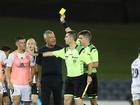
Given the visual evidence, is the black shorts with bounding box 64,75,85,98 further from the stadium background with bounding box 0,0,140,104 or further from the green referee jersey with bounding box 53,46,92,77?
the stadium background with bounding box 0,0,140,104

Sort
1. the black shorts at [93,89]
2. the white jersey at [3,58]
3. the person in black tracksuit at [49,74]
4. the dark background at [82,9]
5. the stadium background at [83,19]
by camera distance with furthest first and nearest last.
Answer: the dark background at [82,9], the stadium background at [83,19], the white jersey at [3,58], the black shorts at [93,89], the person in black tracksuit at [49,74]

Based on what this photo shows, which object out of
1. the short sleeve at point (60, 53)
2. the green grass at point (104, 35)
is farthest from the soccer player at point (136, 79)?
the green grass at point (104, 35)

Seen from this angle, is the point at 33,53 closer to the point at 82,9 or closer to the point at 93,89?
the point at 93,89

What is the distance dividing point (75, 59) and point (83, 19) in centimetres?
2006

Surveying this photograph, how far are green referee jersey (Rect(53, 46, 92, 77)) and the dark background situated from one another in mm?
19016

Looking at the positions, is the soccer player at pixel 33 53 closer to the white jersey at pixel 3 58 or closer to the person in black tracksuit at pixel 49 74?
the person in black tracksuit at pixel 49 74

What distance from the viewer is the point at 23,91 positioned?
13773 millimetres

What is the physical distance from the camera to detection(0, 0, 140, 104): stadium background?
104ft

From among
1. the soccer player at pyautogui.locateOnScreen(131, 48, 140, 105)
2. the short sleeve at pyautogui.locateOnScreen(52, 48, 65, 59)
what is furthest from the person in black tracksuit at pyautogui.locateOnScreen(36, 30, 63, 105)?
the soccer player at pyautogui.locateOnScreen(131, 48, 140, 105)

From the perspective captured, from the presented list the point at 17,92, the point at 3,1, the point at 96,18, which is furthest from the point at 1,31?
the point at 17,92

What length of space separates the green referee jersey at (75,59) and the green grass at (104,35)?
559 inches

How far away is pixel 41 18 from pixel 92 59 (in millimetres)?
19765

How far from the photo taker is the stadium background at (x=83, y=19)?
31.7 metres

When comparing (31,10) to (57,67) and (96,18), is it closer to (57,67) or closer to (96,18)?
(96,18)
